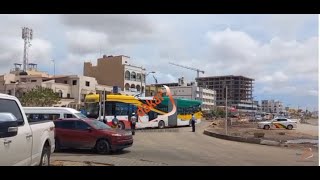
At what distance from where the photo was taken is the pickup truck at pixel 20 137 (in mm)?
7246

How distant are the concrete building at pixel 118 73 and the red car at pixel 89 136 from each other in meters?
86.4

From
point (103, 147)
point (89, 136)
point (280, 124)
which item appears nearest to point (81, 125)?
point (89, 136)

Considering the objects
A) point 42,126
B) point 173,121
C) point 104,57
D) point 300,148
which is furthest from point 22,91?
point 42,126

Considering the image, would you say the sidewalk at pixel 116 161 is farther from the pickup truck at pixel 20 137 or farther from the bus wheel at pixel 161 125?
the bus wheel at pixel 161 125

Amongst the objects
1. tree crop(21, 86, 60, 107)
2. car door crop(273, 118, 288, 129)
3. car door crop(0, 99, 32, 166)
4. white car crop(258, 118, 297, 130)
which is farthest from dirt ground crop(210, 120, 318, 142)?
tree crop(21, 86, 60, 107)

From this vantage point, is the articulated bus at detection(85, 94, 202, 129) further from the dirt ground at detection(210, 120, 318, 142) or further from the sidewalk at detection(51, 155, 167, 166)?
the sidewalk at detection(51, 155, 167, 166)

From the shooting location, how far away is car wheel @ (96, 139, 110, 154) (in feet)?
59.5

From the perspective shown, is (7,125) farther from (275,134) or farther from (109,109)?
(275,134)

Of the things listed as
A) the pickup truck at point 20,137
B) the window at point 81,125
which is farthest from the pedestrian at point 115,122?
the pickup truck at point 20,137
